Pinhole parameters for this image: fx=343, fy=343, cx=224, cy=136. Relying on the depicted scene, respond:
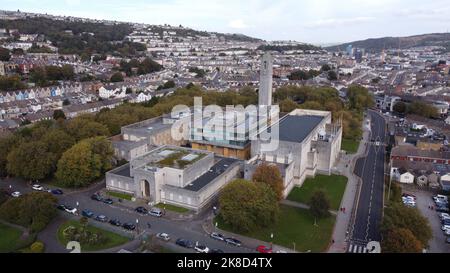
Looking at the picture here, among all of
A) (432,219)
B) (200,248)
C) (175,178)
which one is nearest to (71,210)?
(175,178)

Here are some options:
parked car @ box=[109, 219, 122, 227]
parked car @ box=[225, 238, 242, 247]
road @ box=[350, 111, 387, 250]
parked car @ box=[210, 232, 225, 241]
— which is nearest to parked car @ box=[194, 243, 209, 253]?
parked car @ box=[210, 232, 225, 241]

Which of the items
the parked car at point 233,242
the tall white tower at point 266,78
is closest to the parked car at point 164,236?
the parked car at point 233,242

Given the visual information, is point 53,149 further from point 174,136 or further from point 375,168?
point 375,168

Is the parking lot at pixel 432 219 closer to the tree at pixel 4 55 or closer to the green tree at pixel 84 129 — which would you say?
the green tree at pixel 84 129

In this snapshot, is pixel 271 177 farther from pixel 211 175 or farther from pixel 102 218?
pixel 102 218

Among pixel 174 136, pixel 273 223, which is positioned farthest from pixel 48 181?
pixel 273 223

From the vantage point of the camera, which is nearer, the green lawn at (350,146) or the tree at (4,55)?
the green lawn at (350,146)
